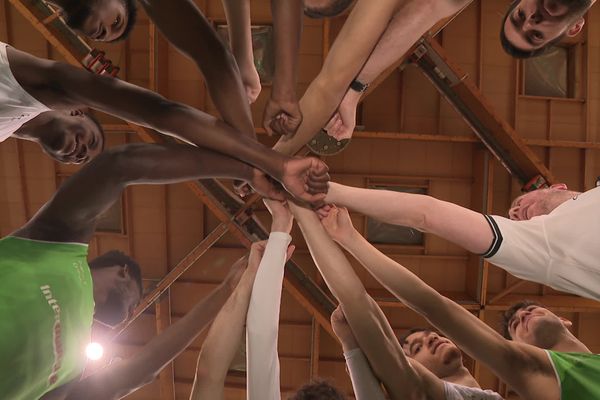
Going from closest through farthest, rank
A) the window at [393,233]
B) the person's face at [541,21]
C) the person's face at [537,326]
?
the person's face at [541,21], the person's face at [537,326], the window at [393,233]

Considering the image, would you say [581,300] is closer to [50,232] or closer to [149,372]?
[149,372]

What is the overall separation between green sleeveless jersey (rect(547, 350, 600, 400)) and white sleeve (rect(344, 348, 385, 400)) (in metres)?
1.02

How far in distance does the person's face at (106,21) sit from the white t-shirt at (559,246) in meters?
2.30

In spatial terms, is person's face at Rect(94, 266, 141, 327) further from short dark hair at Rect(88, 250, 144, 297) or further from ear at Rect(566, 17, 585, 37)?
ear at Rect(566, 17, 585, 37)

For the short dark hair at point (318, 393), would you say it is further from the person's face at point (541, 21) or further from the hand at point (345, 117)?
the person's face at point (541, 21)

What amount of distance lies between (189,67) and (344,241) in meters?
4.91

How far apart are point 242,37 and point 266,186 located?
1.02 meters

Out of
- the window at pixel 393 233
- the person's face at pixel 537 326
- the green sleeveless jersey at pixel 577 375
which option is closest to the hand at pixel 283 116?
the green sleeveless jersey at pixel 577 375

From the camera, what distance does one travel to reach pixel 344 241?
3133mm

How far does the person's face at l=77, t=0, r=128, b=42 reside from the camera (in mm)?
2578

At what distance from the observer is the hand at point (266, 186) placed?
275cm

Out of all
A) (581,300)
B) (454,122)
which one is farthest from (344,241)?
(581,300)

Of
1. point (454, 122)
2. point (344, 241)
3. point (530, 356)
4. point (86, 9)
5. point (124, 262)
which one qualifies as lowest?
point (530, 356)

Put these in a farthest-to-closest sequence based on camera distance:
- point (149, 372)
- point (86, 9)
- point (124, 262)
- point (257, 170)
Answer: point (149, 372)
point (124, 262)
point (257, 170)
point (86, 9)
